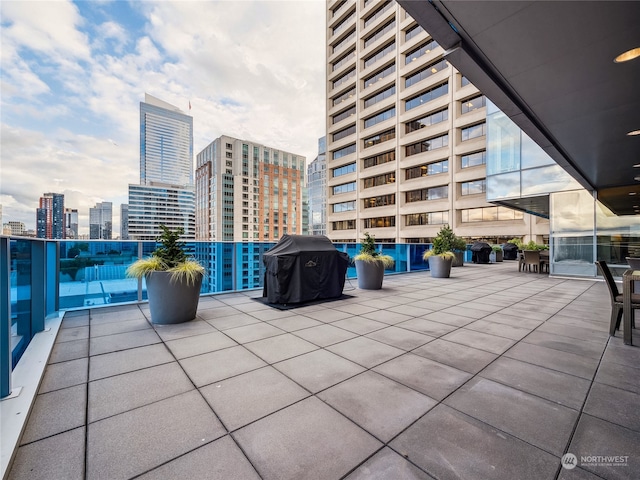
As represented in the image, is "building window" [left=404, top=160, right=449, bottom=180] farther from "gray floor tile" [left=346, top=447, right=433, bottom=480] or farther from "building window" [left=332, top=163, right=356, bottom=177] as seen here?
"gray floor tile" [left=346, top=447, right=433, bottom=480]

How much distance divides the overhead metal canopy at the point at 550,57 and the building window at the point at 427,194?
87.6 feet

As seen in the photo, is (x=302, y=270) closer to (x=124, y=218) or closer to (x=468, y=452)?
(x=468, y=452)

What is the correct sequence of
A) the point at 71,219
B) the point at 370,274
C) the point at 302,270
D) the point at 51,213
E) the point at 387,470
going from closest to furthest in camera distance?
the point at 387,470
the point at 302,270
the point at 370,274
the point at 51,213
the point at 71,219

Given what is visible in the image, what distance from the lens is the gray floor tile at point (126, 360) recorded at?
8.21 ft

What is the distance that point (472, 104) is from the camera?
27297mm

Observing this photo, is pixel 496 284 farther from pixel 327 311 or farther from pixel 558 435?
pixel 558 435

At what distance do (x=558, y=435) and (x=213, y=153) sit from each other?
90422mm

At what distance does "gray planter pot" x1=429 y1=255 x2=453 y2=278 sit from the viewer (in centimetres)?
914

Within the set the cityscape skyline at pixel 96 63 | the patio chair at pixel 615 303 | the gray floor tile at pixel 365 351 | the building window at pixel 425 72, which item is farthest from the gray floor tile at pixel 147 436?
the building window at pixel 425 72

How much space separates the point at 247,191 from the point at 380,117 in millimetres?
52015

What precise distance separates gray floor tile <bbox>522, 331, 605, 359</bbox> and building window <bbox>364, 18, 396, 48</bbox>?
4256 cm

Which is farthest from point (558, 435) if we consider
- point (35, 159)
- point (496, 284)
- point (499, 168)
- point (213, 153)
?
point (213, 153)

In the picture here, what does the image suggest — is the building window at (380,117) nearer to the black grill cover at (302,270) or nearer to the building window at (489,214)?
the building window at (489,214)

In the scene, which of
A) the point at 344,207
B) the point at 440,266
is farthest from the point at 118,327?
the point at 344,207
